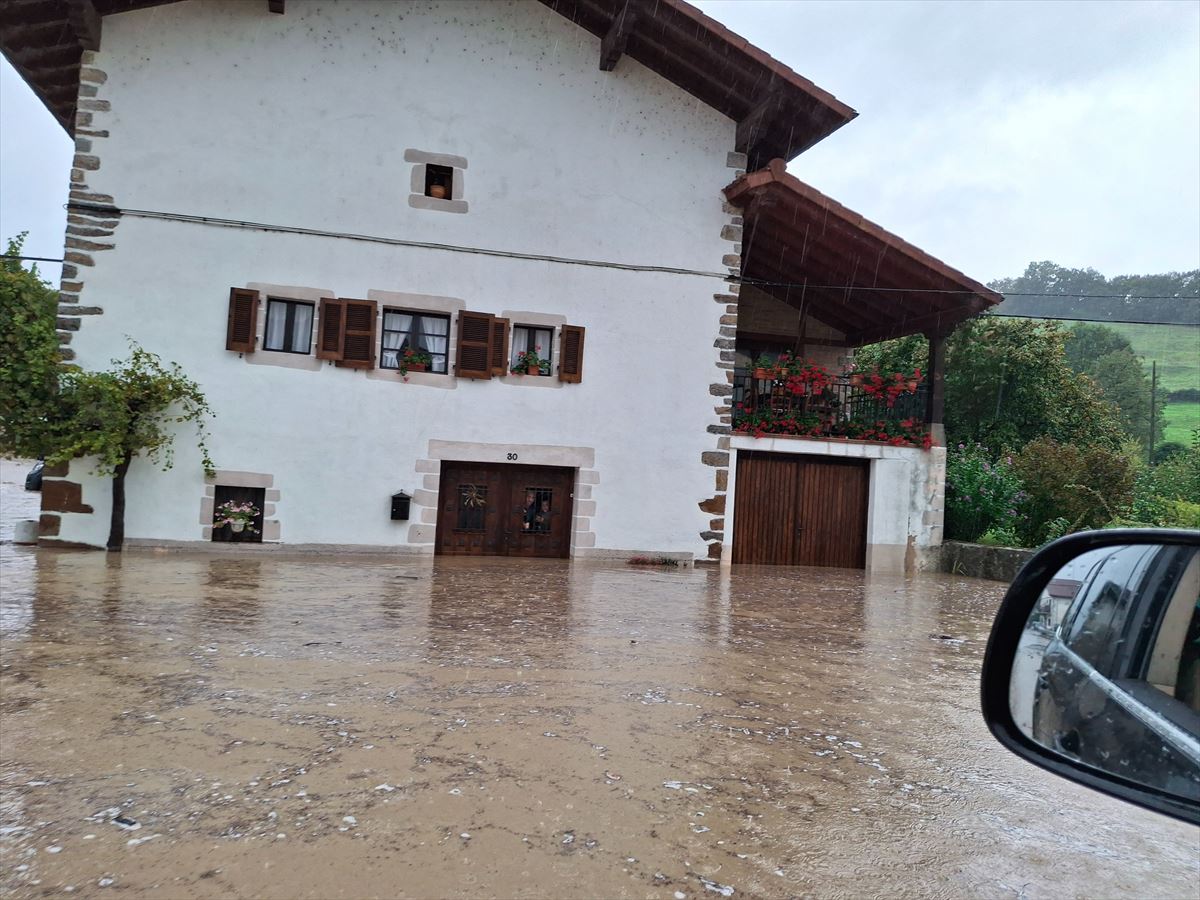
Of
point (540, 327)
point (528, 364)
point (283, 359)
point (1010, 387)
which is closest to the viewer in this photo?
point (283, 359)

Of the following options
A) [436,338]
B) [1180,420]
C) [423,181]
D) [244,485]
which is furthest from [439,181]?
[1180,420]

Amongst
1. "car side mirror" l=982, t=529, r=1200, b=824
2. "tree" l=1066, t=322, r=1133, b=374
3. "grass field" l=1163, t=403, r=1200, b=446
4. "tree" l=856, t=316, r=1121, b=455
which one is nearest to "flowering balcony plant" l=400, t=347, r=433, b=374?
"car side mirror" l=982, t=529, r=1200, b=824

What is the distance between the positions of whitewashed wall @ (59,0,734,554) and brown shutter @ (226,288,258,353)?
6.7 inches

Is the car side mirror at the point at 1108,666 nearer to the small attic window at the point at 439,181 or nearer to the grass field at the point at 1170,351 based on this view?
the small attic window at the point at 439,181

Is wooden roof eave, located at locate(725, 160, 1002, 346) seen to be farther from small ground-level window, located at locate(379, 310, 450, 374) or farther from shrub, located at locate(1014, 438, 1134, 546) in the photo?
small ground-level window, located at locate(379, 310, 450, 374)

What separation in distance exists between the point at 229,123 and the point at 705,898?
438 inches

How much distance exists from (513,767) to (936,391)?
36.4 feet

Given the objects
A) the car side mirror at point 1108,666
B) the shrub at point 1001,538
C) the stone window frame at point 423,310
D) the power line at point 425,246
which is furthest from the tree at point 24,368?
the shrub at point 1001,538

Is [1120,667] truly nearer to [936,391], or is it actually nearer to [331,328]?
[331,328]

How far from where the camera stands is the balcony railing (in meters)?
12.4

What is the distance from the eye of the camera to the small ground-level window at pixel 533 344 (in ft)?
37.9

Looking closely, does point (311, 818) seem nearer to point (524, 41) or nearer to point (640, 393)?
point (640, 393)

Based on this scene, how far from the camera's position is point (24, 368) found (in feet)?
31.7

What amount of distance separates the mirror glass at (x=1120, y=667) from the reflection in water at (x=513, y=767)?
47.3 inches
